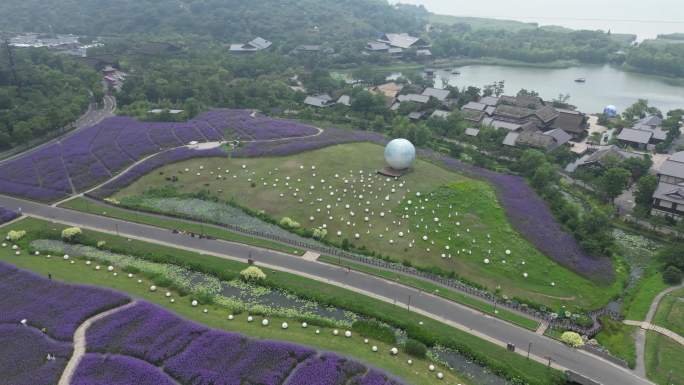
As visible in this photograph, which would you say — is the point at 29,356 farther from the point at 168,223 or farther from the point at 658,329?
the point at 658,329

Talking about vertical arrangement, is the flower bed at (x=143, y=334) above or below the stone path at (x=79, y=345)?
above

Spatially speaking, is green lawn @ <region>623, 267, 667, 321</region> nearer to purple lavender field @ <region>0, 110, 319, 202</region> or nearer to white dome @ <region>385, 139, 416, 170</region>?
white dome @ <region>385, 139, 416, 170</region>

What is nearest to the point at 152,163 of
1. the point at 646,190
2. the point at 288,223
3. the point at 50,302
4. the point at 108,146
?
the point at 108,146

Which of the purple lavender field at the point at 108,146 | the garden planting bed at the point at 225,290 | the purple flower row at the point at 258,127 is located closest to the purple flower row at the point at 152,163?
the purple lavender field at the point at 108,146

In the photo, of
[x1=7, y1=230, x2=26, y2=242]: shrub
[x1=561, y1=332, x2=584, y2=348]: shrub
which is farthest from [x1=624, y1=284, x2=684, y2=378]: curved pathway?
[x1=7, y1=230, x2=26, y2=242]: shrub

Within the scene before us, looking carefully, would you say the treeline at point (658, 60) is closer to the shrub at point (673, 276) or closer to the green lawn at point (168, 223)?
the shrub at point (673, 276)
